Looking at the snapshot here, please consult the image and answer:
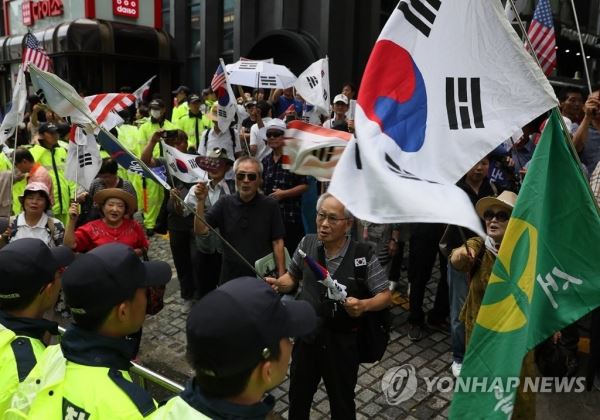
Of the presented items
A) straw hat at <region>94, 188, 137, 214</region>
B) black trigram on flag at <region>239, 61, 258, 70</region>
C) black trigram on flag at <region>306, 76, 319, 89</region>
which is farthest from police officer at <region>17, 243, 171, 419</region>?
black trigram on flag at <region>239, 61, 258, 70</region>

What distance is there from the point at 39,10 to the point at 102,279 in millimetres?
22825

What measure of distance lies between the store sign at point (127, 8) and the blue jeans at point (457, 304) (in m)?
19.0

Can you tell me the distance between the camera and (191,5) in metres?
18.8

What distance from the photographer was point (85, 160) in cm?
571

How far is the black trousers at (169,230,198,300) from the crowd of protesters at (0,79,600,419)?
0.02m

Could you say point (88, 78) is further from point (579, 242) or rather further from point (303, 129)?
point (579, 242)

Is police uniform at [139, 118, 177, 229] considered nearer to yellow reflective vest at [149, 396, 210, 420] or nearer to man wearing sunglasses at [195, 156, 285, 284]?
man wearing sunglasses at [195, 156, 285, 284]

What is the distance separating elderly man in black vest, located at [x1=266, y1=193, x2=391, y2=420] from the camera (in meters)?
3.41

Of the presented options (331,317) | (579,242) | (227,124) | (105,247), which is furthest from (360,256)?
(227,124)

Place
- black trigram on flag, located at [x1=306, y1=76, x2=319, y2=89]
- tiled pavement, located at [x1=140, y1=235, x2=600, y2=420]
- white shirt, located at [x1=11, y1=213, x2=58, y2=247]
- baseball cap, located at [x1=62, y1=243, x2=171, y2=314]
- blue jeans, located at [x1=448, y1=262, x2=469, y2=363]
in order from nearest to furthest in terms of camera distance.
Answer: baseball cap, located at [x1=62, y1=243, x2=171, y2=314]
tiled pavement, located at [x1=140, y1=235, x2=600, y2=420]
blue jeans, located at [x1=448, y1=262, x2=469, y2=363]
white shirt, located at [x1=11, y1=213, x2=58, y2=247]
black trigram on flag, located at [x1=306, y1=76, x2=319, y2=89]

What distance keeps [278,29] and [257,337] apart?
13.1m

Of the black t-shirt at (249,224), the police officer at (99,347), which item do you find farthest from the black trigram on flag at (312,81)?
the police officer at (99,347)

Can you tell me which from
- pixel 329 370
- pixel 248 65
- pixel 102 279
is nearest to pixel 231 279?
pixel 329 370

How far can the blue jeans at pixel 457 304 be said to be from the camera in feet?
14.8
